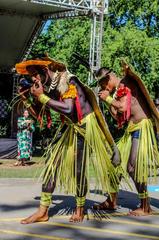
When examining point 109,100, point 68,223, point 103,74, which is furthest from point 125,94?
point 68,223

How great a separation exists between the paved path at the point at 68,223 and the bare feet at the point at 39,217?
0.21 ft

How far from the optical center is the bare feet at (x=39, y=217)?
16.6ft

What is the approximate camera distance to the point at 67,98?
4941mm

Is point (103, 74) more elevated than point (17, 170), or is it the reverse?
point (103, 74)

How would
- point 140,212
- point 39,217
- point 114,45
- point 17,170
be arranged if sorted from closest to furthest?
point 39,217 → point 140,212 → point 17,170 → point 114,45

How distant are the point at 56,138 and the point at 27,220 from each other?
37.4 inches

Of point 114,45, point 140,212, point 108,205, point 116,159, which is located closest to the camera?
point 116,159

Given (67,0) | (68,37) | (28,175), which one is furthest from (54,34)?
(28,175)

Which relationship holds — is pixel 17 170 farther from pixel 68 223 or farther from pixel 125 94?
pixel 125 94

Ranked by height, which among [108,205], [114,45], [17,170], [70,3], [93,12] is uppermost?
[114,45]

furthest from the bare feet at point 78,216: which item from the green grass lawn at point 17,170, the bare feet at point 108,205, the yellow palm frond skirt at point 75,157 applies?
the green grass lawn at point 17,170

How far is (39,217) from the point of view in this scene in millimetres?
5098

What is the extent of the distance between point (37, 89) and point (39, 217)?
1.35m

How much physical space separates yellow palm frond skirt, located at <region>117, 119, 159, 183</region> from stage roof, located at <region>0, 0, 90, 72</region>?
8.03 m
